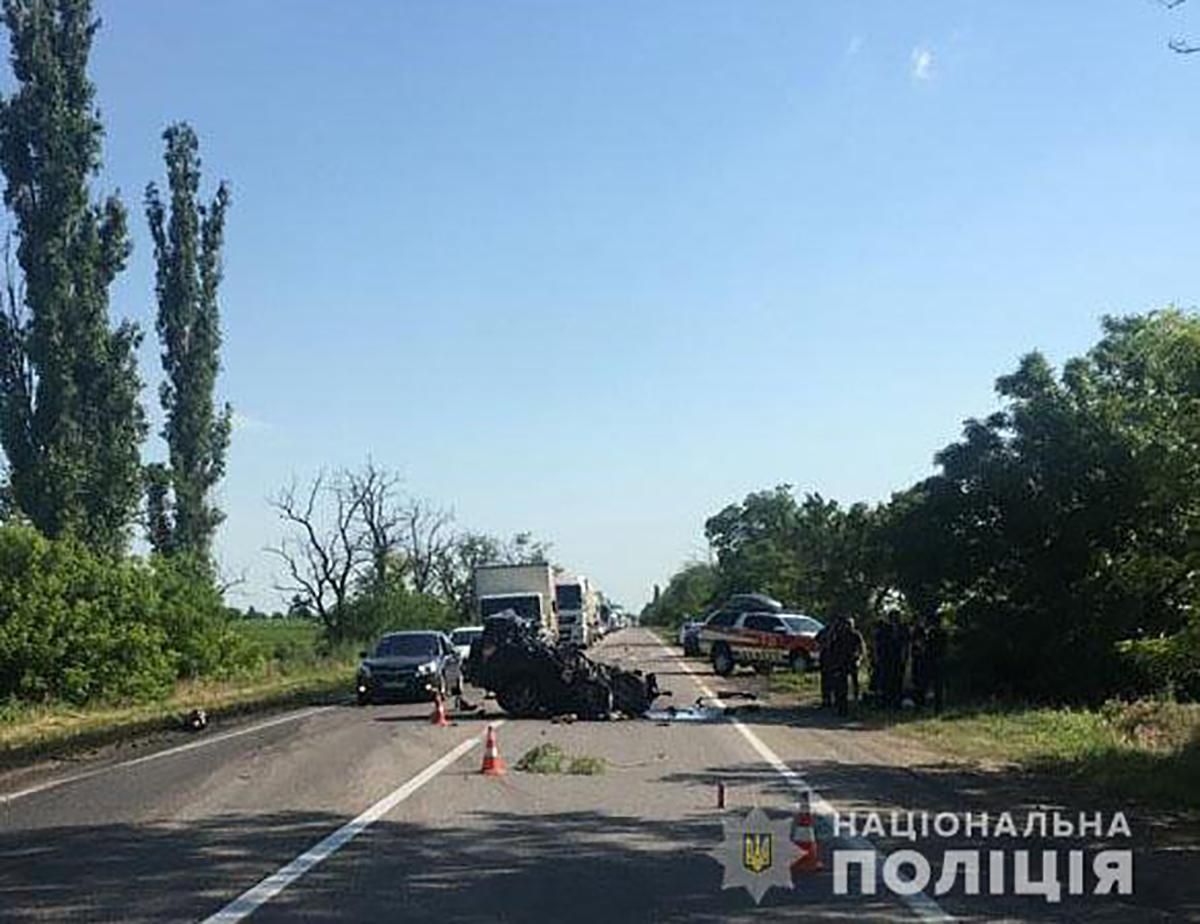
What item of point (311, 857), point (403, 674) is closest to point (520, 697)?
point (403, 674)

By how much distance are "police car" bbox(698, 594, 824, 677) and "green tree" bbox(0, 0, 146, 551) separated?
17848 mm

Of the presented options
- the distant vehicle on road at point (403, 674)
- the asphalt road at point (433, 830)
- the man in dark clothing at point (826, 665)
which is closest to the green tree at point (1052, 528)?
the man in dark clothing at point (826, 665)

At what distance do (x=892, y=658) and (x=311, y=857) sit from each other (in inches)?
748

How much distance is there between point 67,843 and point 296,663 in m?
45.0

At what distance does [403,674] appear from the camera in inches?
1302

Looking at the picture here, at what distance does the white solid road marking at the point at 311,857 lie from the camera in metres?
9.03

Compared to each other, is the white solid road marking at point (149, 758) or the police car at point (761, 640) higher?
the police car at point (761, 640)

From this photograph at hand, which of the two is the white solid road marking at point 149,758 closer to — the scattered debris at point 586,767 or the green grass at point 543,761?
the green grass at point 543,761

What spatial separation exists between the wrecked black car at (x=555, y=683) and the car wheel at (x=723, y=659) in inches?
739

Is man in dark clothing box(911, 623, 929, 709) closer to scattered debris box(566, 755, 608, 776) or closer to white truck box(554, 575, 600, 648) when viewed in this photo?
scattered debris box(566, 755, 608, 776)

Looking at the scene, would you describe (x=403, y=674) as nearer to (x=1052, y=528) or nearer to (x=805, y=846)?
(x=1052, y=528)

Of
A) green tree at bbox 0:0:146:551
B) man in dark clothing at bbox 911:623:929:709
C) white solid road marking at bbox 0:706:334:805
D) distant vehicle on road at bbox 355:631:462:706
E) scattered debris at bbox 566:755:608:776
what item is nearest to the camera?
white solid road marking at bbox 0:706:334:805

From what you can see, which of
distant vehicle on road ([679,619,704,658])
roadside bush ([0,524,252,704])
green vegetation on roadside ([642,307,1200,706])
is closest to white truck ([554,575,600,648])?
distant vehicle on road ([679,619,704,658])

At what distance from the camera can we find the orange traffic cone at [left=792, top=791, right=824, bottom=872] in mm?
10508
